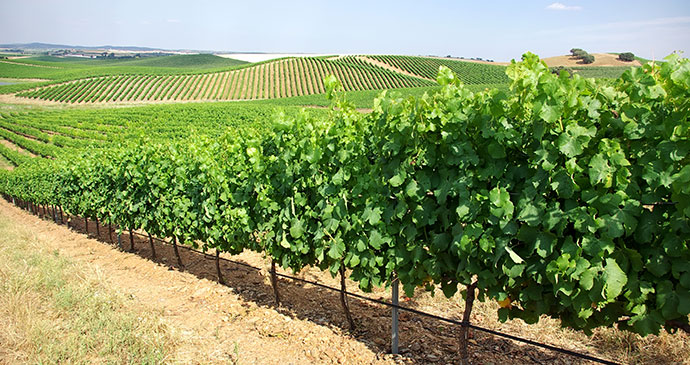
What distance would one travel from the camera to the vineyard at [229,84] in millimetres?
75750

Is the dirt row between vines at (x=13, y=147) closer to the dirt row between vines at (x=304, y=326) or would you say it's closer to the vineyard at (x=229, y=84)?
the vineyard at (x=229, y=84)

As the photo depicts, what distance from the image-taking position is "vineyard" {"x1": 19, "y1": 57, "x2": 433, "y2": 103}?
249 ft

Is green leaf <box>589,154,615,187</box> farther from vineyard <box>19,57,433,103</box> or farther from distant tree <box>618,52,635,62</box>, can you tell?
distant tree <box>618,52,635,62</box>

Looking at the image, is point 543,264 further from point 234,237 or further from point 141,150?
point 141,150

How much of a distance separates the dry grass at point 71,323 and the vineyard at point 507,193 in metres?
1.79

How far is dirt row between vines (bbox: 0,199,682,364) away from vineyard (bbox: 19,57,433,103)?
72.0 m

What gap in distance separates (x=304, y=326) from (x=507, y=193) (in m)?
3.40

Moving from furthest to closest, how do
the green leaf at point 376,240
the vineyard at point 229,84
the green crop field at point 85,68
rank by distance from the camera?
the green crop field at point 85,68, the vineyard at point 229,84, the green leaf at point 376,240

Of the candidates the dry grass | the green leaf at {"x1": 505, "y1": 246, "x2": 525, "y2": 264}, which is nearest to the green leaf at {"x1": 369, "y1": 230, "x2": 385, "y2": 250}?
the green leaf at {"x1": 505, "y1": 246, "x2": 525, "y2": 264}

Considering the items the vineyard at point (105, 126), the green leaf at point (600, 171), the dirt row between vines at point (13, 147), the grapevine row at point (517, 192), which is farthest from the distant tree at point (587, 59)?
the green leaf at point (600, 171)

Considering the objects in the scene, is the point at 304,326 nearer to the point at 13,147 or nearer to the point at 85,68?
the point at 13,147

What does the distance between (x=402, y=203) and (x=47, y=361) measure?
3760 millimetres

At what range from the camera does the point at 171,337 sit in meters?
4.80

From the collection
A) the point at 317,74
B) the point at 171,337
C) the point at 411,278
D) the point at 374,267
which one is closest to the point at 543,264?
the point at 411,278
